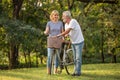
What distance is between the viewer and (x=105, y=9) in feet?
81.6

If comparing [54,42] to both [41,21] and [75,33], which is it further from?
[41,21]

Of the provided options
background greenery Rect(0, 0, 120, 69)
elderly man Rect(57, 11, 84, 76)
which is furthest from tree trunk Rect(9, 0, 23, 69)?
elderly man Rect(57, 11, 84, 76)

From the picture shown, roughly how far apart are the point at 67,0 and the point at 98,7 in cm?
243

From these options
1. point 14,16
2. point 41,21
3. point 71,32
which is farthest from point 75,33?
point 41,21

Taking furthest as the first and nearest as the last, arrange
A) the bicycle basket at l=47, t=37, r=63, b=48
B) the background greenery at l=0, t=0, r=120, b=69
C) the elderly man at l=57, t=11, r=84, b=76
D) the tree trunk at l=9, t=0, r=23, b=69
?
the tree trunk at l=9, t=0, r=23, b=69
the background greenery at l=0, t=0, r=120, b=69
the bicycle basket at l=47, t=37, r=63, b=48
the elderly man at l=57, t=11, r=84, b=76

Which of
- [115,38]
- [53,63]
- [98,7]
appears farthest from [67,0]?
[53,63]

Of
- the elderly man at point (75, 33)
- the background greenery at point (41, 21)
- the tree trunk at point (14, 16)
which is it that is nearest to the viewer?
the elderly man at point (75, 33)

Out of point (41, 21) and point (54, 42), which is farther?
point (41, 21)

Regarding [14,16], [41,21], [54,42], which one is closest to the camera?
[54,42]

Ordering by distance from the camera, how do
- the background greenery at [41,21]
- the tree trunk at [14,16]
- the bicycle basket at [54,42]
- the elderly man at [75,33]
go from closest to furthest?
the elderly man at [75,33], the bicycle basket at [54,42], the background greenery at [41,21], the tree trunk at [14,16]

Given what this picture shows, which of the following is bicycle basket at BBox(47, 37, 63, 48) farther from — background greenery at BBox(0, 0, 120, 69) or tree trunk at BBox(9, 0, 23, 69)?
tree trunk at BBox(9, 0, 23, 69)

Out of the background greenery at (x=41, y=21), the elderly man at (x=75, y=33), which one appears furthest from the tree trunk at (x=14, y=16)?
the elderly man at (x=75, y=33)

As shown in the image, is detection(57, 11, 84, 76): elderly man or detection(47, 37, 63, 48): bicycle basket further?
detection(47, 37, 63, 48): bicycle basket

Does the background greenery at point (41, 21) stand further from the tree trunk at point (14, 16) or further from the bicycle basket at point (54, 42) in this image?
the bicycle basket at point (54, 42)
